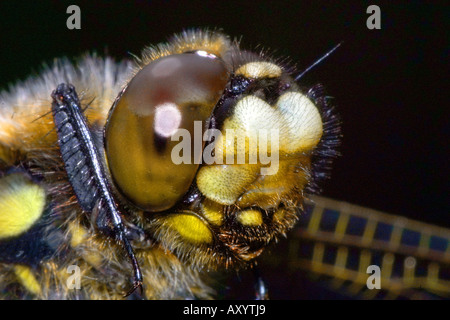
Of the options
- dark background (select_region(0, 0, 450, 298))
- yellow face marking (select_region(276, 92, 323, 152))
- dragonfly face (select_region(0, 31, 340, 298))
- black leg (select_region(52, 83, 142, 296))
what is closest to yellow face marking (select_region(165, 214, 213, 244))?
dragonfly face (select_region(0, 31, 340, 298))

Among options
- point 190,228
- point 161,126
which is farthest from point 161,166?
point 190,228

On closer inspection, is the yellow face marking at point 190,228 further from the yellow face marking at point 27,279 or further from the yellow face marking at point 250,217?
the yellow face marking at point 27,279

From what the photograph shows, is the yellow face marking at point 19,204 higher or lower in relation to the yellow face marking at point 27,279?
higher

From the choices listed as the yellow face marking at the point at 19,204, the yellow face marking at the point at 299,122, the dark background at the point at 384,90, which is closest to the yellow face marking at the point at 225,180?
the yellow face marking at the point at 299,122

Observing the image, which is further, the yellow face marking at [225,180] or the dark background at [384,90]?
the dark background at [384,90]

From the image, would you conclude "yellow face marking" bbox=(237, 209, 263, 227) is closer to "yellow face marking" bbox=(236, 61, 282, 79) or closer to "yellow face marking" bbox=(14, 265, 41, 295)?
"yellow face marking" bbox=(236, 61, 282, 79)

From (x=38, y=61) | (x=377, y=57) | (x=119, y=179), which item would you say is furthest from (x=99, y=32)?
(x=119, y=179)

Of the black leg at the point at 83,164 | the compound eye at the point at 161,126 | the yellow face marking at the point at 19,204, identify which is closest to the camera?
the compound eye at the point at 161,126

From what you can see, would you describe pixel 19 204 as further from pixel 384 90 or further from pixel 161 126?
pixel 384 90
